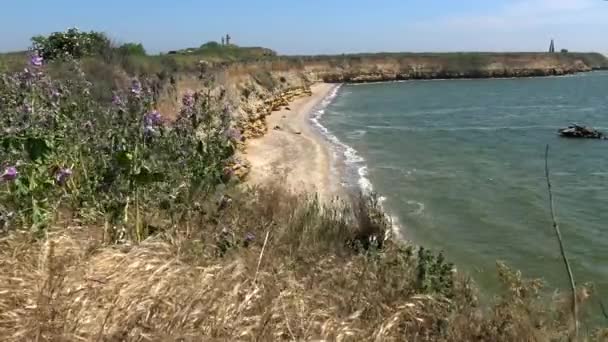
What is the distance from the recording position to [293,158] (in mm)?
23594

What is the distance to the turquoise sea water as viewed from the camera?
41.5 feet

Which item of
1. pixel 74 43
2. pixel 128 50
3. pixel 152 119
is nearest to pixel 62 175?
pixel 152 119

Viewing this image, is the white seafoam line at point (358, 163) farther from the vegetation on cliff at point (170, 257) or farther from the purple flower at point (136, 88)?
the purple flower at point (136, 88)

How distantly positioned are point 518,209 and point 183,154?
12.9 meters

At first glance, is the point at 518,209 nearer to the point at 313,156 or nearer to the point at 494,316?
the point at 313,156

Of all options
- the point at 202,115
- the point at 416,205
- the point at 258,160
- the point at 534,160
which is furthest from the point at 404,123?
the point at 202,115

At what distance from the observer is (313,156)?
80.7 feet

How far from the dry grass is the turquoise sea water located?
191 inches

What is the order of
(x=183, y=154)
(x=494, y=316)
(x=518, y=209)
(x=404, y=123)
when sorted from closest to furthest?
(x=494, y=316) → (x=183, y=154) → (x=518, y=209) → (x=404, y=123)

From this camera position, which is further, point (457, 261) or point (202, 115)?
point (457, 261)

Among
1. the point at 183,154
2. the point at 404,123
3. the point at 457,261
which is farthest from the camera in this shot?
the point at 404,123

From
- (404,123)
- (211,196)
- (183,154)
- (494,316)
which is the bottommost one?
(404,123)

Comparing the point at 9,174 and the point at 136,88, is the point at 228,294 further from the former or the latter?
the point at 136,88

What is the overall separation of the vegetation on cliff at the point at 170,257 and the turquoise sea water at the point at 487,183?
4.86 meters
